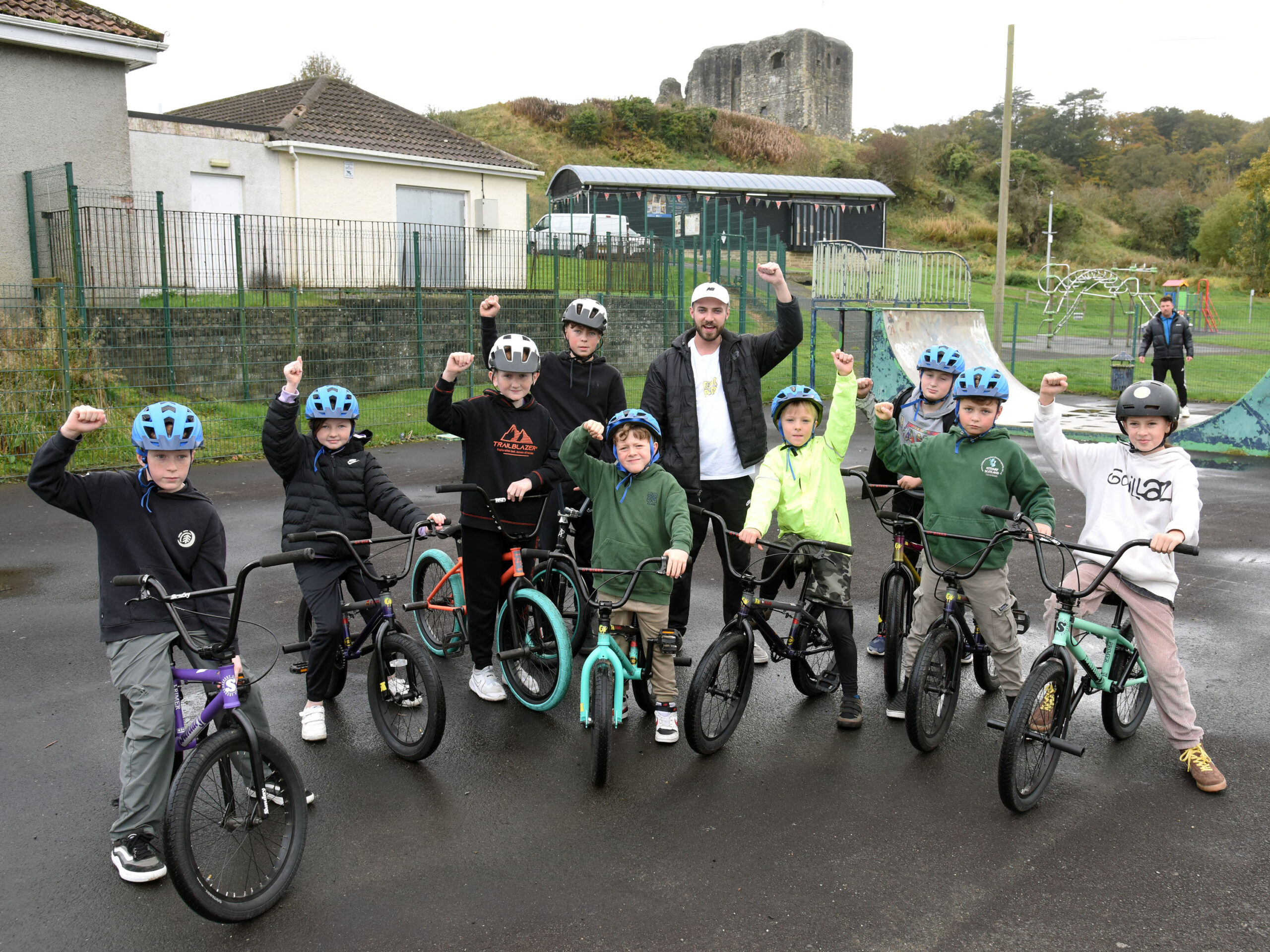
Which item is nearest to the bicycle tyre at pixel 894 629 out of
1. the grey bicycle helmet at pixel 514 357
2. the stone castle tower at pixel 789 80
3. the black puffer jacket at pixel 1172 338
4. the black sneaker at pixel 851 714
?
the black sneaker at pixel 851 714

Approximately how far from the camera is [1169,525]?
174 inches

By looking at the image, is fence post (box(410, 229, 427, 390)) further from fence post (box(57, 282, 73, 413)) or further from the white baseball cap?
the white baseball cap

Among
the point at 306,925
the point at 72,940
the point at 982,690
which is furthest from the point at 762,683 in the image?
the point at 72,940

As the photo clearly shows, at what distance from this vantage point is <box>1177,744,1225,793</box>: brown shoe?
14.4 ft

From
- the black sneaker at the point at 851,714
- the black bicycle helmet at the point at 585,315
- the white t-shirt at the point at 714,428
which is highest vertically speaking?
the black bicycle helmet at the point at 585,315

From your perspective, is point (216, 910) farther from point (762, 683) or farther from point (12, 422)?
point (12, 422)

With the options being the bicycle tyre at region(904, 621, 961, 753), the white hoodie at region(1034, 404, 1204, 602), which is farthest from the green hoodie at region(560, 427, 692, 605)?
the white hoodie at region(1034, 404, 1204, 602)

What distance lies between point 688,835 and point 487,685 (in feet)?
5.71

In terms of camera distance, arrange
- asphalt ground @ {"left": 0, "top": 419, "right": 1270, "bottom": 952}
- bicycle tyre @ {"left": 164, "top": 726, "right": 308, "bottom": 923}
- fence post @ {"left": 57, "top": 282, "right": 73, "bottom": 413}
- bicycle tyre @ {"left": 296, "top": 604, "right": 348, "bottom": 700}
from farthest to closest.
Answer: fence post @ {"left": 57, "top": 282, "right": 73, "bottom": 413}, bicycle tyre @ {"left": 296, "top": 604, "right": 348, "bottom": 700}, asphalt ground @ {"left": 0, "top": 419, "right": 1270, "bottom": 952}, bicycle tyre @ {"left": 164, "top": 726, "right": 308, "bottom": 923}

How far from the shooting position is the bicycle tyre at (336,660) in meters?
4.97

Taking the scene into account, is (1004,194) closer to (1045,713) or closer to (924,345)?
(924,345)

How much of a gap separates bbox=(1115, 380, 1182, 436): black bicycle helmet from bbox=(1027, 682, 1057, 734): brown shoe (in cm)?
122

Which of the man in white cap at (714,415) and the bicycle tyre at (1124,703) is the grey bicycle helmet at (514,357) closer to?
the man in white cap at (714,415)

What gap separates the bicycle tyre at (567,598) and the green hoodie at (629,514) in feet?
1.51
